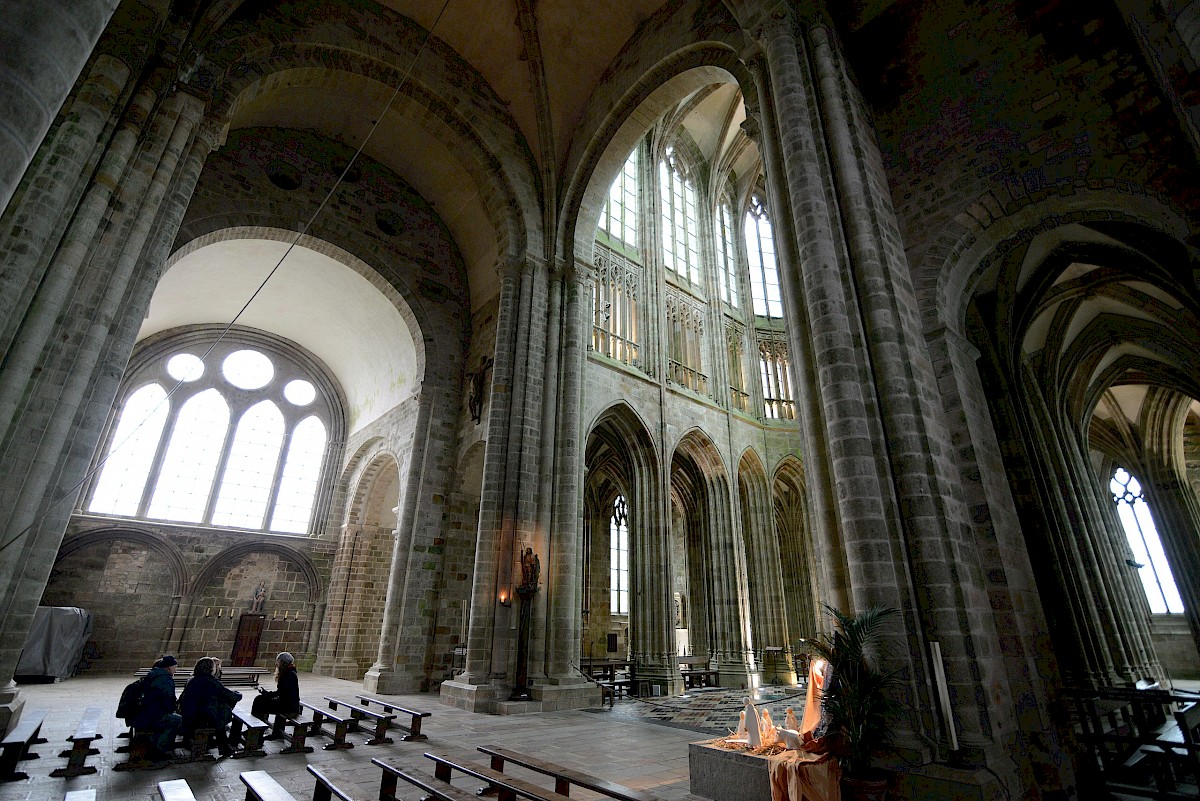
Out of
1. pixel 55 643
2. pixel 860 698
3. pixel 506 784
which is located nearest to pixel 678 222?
pixel 860 698

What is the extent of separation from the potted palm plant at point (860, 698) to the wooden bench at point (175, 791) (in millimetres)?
4108

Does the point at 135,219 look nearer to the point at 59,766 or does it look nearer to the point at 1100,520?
the point at 59,766

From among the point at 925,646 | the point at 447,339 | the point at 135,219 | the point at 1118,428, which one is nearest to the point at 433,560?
the point at 447,339

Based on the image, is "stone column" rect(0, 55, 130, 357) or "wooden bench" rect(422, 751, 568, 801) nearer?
"wooden bench" rect(422, 751, 568, 801)

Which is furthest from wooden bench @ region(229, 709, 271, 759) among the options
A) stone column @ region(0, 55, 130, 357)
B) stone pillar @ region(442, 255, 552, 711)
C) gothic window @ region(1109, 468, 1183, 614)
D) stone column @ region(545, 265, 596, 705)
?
gothic window @ region(1109, 468, 1183, 614)

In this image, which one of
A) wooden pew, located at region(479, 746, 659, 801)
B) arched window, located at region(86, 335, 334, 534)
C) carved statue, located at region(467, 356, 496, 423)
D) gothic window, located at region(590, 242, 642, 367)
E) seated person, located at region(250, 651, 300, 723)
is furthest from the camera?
arched window, located at region(86, 335, 334, 534)

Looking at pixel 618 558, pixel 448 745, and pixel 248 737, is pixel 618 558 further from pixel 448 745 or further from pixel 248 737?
pixel 248 737

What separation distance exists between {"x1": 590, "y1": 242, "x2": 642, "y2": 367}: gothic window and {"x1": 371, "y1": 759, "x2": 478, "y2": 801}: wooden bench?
11.8 meters

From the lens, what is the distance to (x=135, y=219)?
6773 millimetres

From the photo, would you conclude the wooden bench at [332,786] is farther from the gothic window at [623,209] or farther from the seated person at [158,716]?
the gothic window at [623,209]

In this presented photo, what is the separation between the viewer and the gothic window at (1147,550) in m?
19.2

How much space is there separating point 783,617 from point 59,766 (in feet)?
51.9

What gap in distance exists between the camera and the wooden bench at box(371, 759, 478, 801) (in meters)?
3.00

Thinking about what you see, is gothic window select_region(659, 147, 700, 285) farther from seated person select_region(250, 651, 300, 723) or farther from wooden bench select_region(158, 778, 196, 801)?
wooden bench select_region(158, 778, 196, 801)
